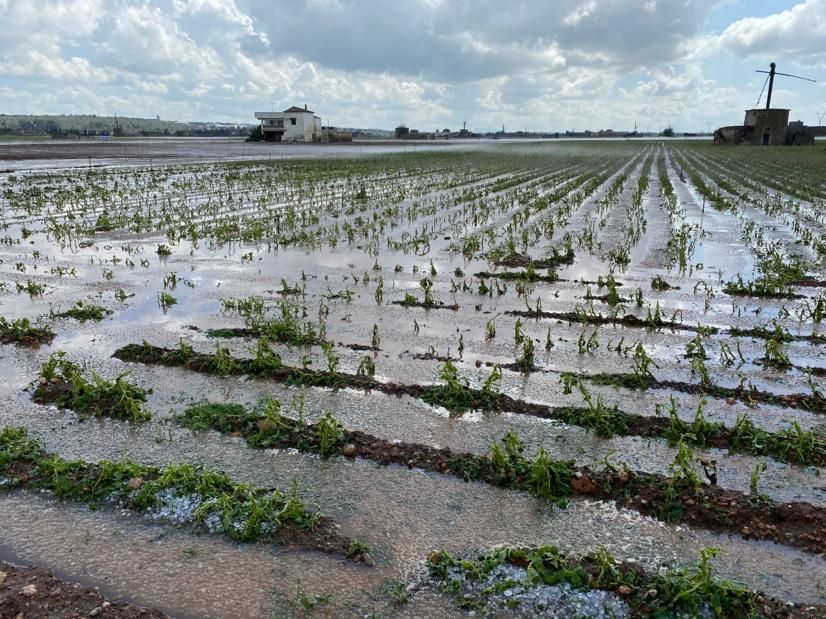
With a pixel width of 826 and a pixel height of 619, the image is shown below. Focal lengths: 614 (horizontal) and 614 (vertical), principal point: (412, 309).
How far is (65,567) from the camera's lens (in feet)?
10.9

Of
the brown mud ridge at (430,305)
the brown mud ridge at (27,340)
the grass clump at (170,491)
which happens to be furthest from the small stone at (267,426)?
the brown mud ridge at (430,305)

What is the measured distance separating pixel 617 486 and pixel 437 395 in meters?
1.75

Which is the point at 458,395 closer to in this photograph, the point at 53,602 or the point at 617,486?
the point at 617,486

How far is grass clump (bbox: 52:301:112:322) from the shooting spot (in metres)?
7.35

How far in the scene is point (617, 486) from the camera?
405 cm

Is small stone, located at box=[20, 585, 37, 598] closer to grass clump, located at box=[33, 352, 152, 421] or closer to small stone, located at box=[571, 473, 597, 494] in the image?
grass clump, located at box=[33, 352, 152, 421]

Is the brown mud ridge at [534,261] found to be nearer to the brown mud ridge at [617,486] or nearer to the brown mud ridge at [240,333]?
the brown mud ridge at [240,333]

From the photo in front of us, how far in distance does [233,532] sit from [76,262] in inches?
328

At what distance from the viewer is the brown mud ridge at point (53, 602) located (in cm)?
295

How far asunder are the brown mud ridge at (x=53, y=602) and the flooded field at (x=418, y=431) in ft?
0.39

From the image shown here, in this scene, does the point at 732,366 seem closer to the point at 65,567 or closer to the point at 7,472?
the point at 65,567

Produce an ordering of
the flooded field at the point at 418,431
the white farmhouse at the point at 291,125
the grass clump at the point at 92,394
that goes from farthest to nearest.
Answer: the white farmhouse at the point at 291,125, the grass clump at the point at 92,394, the flooded field at the point at 418,431

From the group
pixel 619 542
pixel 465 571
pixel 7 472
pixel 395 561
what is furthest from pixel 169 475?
pixel 619 542

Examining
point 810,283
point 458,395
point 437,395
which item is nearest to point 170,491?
point 437,395
